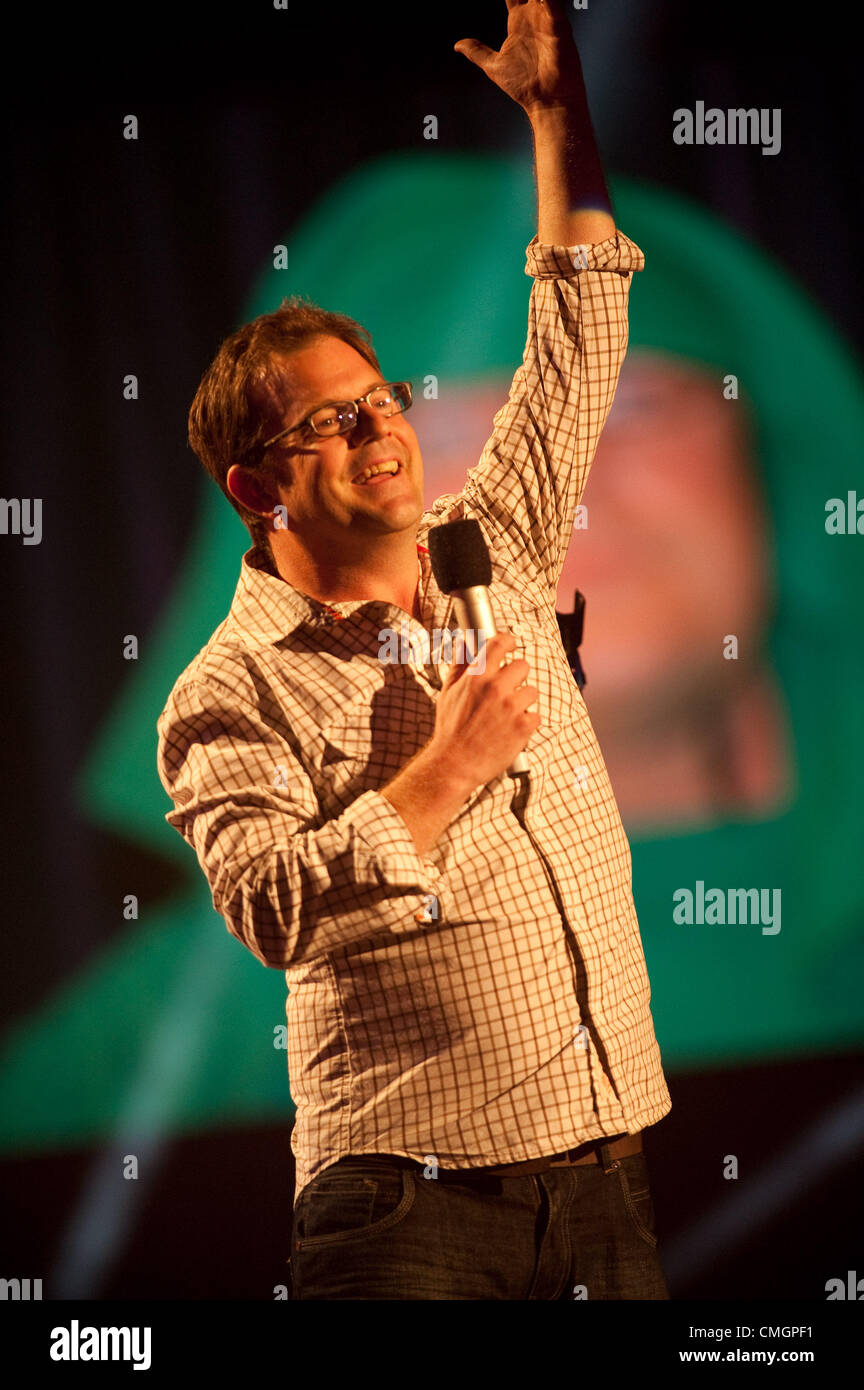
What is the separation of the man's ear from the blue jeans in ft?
3.24

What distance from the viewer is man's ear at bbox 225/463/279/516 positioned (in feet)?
6.36

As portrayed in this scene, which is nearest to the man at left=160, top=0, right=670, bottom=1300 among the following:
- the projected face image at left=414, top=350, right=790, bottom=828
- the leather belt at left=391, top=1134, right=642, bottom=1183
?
the leather belt at left=391, top=1134, right=642, bottom=1183

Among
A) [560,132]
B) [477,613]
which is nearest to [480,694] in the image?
[477,613]

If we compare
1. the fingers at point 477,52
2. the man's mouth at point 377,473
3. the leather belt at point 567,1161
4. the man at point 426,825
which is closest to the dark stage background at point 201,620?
the fingers at point 477,52

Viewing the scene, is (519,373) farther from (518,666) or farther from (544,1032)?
(544,1032)

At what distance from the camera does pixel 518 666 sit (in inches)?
65.2

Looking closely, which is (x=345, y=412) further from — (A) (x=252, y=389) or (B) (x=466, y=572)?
(B) (x=466, y=572)

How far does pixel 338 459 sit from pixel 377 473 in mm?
63

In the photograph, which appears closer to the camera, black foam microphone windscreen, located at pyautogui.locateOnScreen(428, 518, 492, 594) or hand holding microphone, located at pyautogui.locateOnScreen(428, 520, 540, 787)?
hand holding microphone, located at pyautogui.locateOnScreen(428, 520, 540, 787)

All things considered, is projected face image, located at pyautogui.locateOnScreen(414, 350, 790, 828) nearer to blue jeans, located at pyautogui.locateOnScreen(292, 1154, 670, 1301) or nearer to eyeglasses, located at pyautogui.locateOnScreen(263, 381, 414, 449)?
eyeglasses, located at pyautogui.locateOnScreen(263, 381, 414, 449)

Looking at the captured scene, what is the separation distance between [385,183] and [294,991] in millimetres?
1835

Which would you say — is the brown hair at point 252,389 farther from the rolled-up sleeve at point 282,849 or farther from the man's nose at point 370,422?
the rolled-up sleeve at point 282,849

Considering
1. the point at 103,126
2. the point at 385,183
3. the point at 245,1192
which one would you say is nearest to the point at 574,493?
the point at 385,183

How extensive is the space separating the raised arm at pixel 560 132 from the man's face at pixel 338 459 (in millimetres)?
389
